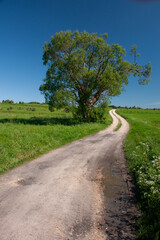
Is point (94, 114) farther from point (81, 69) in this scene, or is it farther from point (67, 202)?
point (67, 202)

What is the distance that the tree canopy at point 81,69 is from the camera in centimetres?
2391

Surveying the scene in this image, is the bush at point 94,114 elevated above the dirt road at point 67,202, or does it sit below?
above

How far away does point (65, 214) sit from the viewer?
13.6ft

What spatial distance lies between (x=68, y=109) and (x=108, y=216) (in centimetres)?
2295

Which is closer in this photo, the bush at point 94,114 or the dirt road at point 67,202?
the dirt road at point 67,202

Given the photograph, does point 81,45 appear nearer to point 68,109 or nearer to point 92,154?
point 68,109

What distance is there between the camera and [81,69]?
2455 cm

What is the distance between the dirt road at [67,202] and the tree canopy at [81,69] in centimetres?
1780

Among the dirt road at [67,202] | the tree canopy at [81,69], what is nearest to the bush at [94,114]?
the tree canopy at [81,69]

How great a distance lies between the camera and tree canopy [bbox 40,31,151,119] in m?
23.9

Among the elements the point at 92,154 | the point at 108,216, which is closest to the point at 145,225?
the point at 108,216

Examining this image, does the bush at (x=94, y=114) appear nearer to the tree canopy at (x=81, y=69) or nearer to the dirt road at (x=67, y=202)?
the tree canopy at (x=81, y=69)

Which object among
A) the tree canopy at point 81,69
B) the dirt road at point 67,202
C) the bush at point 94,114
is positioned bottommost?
the dirt road at point 67,202

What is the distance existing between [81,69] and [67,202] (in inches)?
900
